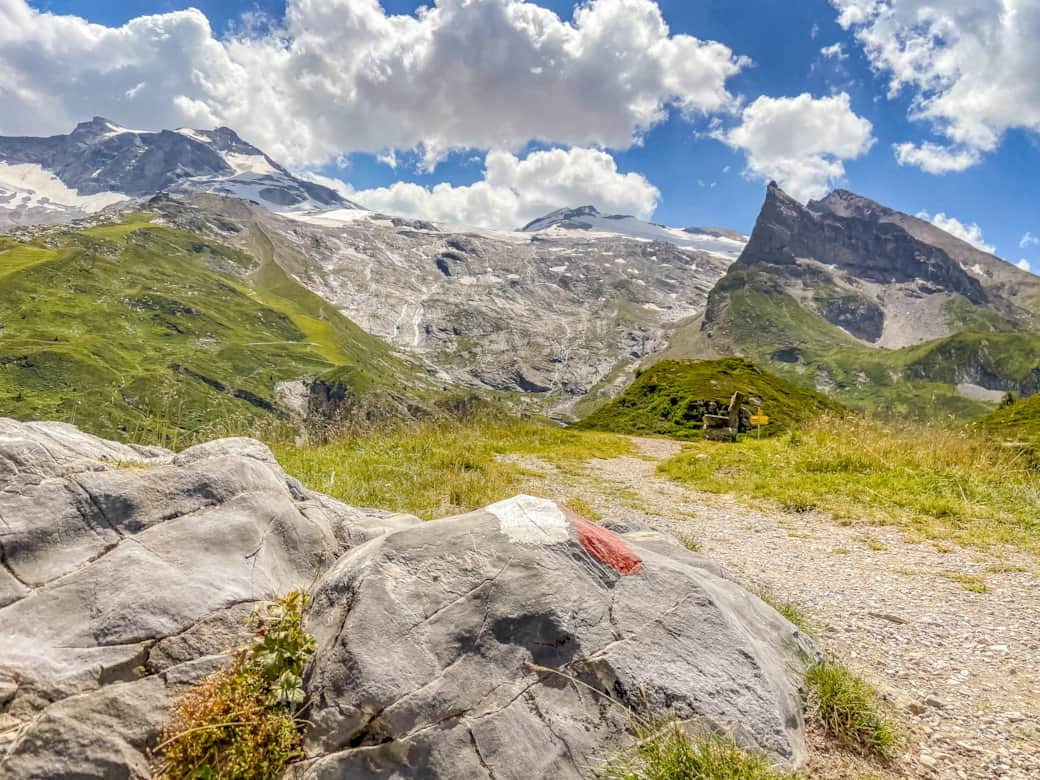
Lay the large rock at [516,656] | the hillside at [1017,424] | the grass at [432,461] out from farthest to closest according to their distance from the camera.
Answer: the hillside at [1017,424] → the grass at [432,461] → the large rock at [516,656]

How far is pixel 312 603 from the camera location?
5.11 m

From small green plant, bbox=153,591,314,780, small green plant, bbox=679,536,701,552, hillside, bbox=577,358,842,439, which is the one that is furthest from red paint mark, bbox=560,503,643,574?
hillside, bbox=577,358,842,439

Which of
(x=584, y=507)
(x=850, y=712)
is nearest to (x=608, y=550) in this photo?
(x=850, y=712)

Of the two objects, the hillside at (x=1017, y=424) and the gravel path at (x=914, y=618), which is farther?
the hillside at (x=1017, y=424)

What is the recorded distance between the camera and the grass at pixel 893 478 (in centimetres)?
1261

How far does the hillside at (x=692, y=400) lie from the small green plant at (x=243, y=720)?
94.4 ft

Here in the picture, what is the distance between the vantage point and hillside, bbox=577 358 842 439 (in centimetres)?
3312

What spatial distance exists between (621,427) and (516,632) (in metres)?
31.8

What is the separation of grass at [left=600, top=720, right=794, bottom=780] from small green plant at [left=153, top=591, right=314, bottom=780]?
7.61ft

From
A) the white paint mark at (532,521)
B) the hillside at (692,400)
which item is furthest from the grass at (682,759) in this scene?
the hillside at (692,400)

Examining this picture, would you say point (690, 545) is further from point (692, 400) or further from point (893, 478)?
point (692, 400)

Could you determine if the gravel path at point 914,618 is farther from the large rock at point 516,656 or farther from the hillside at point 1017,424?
the hillside at point 1017,424

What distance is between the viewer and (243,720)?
3.99m

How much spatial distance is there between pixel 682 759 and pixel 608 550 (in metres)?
1.84
